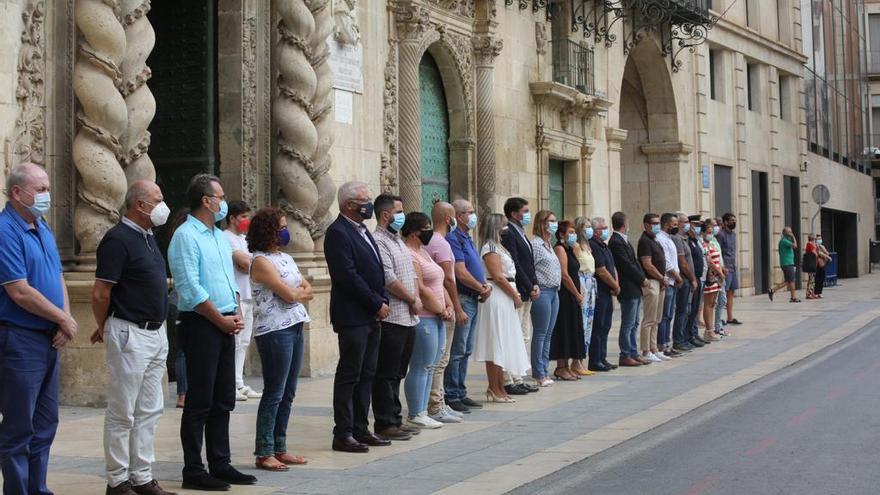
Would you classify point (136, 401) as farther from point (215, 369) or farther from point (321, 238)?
point (321, 238)

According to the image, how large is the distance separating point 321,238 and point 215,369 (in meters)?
7.50

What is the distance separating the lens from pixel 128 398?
7582 millimetres

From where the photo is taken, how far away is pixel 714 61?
35062 mm

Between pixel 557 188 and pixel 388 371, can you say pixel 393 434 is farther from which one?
pixel 557 188

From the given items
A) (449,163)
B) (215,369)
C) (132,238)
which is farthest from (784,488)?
(449,163)

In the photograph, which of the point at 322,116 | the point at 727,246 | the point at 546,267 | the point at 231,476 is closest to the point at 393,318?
the point at 231,476

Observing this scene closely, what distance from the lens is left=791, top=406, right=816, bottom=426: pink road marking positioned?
429 inches

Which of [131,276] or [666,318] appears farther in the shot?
[666,318]

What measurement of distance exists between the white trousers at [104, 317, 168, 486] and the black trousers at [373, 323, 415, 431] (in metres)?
2.91

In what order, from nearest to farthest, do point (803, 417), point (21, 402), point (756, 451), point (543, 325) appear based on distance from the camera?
point (21, 402) → point (756, 451) → point (803, 417) → point (543, 325)

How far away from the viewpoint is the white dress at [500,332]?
41.7ft

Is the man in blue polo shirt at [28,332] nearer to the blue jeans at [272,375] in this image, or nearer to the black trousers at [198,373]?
the black trousers at [198,373]

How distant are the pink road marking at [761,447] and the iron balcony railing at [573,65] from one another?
49.3 ft

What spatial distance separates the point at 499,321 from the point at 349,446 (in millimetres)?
3396
